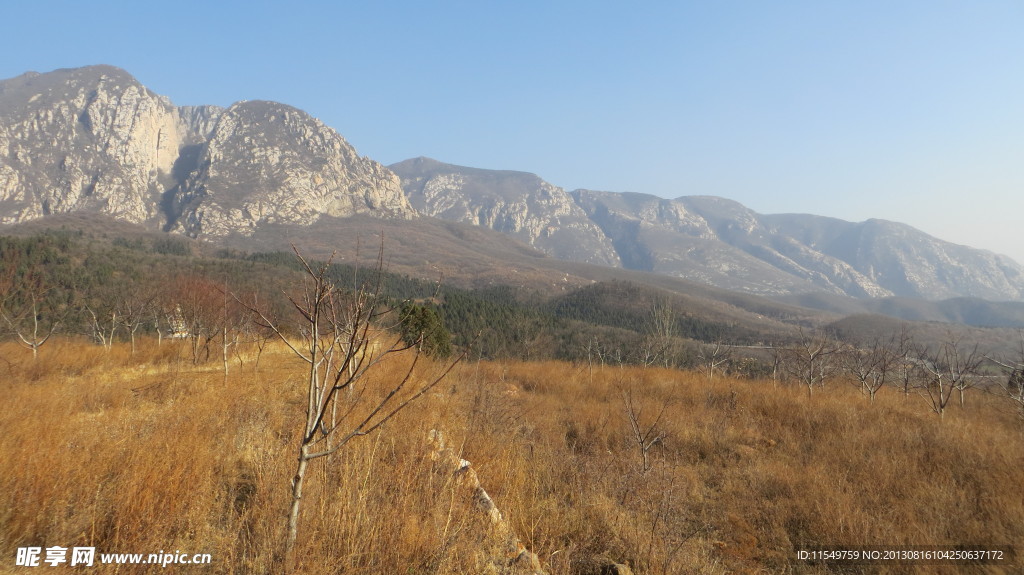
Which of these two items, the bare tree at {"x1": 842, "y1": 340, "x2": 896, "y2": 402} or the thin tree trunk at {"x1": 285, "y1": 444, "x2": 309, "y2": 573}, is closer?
the thin tree trunk at {"x1": 285, "y1": 444, "x2": 309, "y2": 573}

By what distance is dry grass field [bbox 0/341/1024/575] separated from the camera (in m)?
3.34

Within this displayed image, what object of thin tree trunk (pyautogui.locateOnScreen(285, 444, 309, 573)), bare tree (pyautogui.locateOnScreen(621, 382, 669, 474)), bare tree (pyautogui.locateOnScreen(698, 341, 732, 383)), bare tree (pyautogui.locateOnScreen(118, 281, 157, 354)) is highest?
thin tree trunk (pyautogui.locateOnScreen(285, 444, 309, 573))

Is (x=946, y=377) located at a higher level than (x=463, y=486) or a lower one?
lower

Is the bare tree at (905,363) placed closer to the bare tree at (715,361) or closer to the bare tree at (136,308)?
the bare tree at (715,361)

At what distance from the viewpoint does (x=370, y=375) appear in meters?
9.74

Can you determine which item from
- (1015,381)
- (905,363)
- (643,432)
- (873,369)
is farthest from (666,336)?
(643,432)

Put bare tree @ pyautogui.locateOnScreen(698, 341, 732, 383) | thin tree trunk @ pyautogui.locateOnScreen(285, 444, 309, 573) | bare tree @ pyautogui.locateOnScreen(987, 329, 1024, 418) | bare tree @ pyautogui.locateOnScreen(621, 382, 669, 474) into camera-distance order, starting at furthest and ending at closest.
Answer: bare tree @ pyautogui.locateOnScreen(698, 341, 732, 383) → bare tree @ pyautogui.locateOnScreen(987, 329, 1024, 418) → bare tree @ pyautogui.locateOnScreen(621, 382, 669, 474) → thin tree trunk @ pyautogui.locateOnScreen(285, 444, 309, 573)

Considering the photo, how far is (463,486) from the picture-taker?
4.56m

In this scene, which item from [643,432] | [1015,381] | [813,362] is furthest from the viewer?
[813,362]

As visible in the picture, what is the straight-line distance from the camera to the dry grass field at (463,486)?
10.9ft

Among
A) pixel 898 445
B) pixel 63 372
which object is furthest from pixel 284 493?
pixel 63 372

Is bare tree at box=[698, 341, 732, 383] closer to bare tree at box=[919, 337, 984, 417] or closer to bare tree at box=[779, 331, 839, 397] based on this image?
bare tree at box=[779, 331, 839, 397]

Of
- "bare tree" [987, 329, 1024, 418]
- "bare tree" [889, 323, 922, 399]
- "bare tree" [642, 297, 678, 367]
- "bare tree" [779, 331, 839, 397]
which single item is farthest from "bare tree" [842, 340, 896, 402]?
"bare tree" [642, 297, 678, 367]

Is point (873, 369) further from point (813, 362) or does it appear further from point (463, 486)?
point (463, 486)
